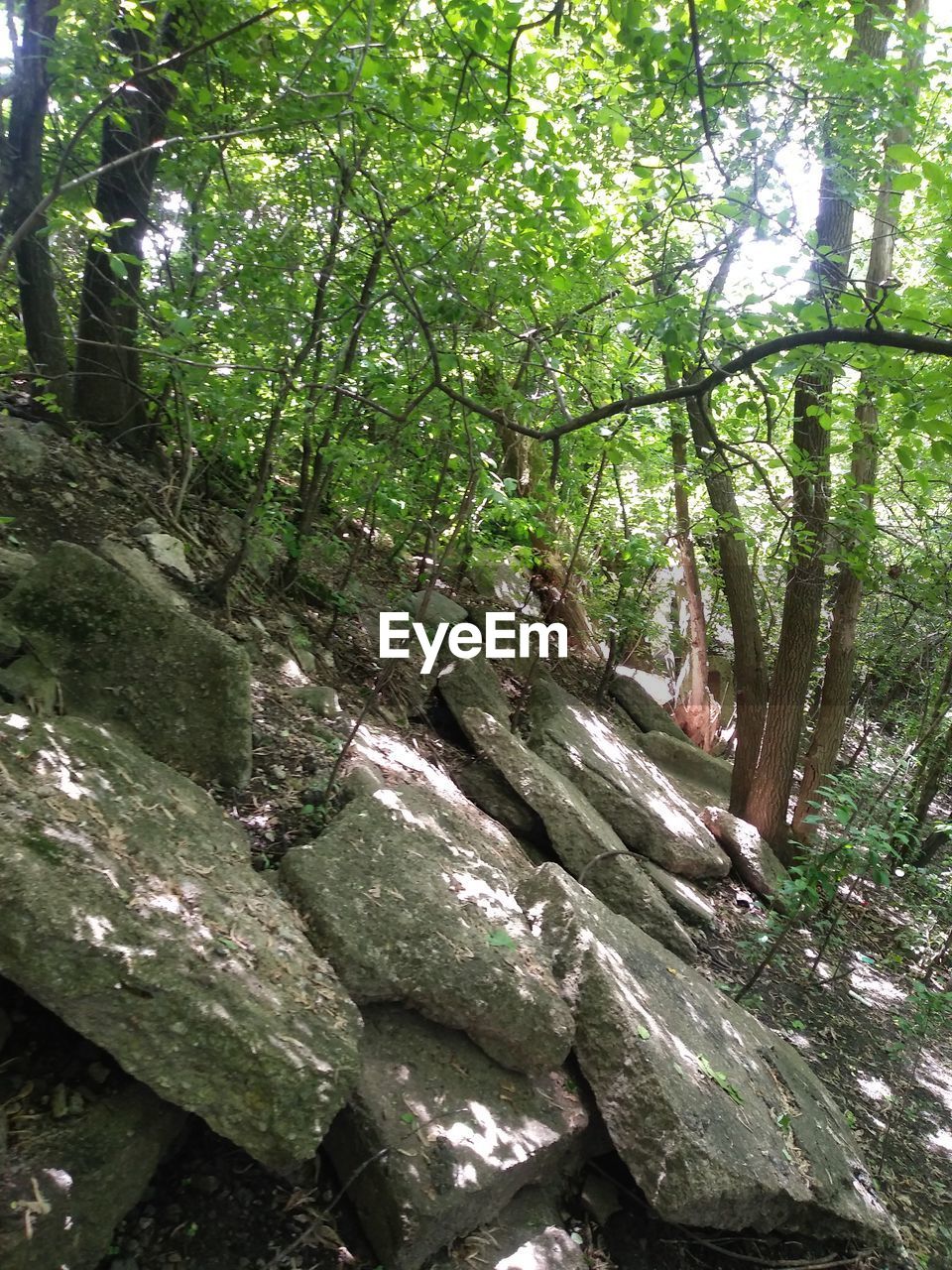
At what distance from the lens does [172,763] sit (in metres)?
3.24

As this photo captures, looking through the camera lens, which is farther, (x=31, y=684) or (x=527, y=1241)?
(x=31, y=684)

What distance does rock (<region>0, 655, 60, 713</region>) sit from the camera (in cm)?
282

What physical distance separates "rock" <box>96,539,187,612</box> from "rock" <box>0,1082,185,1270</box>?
90.6 inches

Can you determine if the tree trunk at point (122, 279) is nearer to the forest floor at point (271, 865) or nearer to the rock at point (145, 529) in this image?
the forest floor at point (271, 865)

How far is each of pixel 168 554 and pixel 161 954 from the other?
2.86 m

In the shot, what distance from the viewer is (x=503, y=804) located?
494 centimetres

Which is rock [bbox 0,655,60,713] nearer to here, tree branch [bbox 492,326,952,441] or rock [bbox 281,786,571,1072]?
rock [bbox 281,786,571,1072]

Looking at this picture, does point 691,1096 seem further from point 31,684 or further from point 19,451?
point 19,451

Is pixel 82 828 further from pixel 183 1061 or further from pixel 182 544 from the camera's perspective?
pixel 182 544

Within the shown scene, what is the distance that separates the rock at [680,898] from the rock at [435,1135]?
259 centimetres

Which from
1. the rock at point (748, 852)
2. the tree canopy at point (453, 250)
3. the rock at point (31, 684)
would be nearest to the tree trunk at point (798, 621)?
the tree canopy at point (453, 250)

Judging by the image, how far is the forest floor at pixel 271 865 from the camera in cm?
223

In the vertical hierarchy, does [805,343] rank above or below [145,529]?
above

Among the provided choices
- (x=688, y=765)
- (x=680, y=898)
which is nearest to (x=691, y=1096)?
(x=680, y=898)
